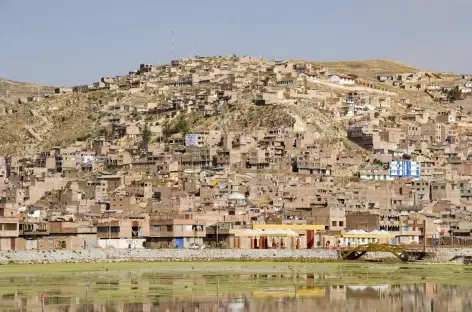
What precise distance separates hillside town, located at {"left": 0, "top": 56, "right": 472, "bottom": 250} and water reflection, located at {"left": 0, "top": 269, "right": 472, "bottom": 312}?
2180 centimetres

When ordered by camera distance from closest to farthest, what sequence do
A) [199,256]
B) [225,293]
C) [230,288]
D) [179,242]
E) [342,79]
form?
[225,293] < [230,288] < [199,256] < [179,242] < [342,79]

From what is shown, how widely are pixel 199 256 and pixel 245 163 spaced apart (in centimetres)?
5216

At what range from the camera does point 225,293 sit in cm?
5234

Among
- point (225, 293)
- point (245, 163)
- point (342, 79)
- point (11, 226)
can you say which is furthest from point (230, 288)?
point (342, 79)

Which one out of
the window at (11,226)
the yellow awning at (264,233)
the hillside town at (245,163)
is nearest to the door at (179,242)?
the hillside town at (245,163)

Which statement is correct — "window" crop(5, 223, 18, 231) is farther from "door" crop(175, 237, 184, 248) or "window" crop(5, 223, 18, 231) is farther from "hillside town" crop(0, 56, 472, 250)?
"door" crop(175, 237, 184, 248)

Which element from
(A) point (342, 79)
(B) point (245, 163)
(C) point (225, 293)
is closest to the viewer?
(C) point (225, 293)

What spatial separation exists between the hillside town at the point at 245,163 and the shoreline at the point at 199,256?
4290 mm

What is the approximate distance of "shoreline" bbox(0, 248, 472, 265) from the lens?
248 feet

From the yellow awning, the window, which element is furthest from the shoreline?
the window

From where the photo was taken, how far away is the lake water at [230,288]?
157 feet

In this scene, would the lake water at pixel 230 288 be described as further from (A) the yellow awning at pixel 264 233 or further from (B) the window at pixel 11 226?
(A) the yellow awning at pixel 264 233

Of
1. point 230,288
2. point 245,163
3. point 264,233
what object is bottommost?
point 230,288

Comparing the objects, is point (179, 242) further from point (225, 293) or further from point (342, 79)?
point (342, 79)
